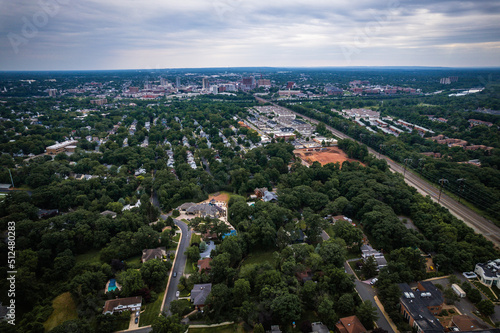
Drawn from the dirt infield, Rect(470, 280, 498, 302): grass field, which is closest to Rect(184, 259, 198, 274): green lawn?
Rect(470, 280, 498, 302): grass field

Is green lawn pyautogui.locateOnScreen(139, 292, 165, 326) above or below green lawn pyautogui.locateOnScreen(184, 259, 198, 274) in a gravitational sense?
below

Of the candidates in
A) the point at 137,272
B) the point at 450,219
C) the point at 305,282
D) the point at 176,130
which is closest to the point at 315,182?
the point at 450,219

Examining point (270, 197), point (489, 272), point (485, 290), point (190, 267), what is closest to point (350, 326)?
point (485, 290)

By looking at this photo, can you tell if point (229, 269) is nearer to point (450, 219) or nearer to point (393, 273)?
point (393, 273)

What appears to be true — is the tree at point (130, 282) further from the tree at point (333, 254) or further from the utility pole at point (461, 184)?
the utility pole at point (461, 184)

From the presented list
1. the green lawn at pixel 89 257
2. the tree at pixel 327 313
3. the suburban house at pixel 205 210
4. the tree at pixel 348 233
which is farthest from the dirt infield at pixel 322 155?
the green lawn at pixel 89 257

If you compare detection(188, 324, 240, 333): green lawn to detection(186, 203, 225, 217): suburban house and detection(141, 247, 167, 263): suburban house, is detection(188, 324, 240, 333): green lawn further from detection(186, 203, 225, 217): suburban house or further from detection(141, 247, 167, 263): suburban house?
detection(186, 203, 225, 217): suburban house
